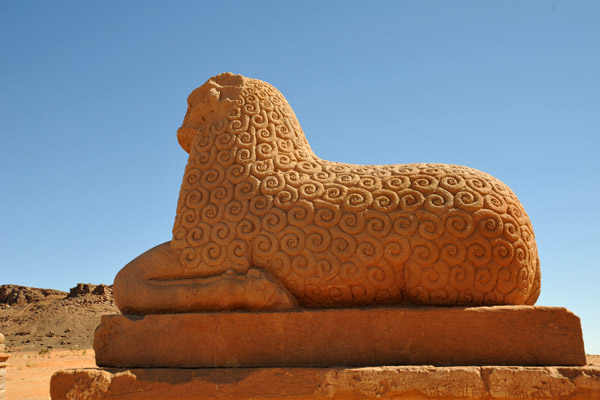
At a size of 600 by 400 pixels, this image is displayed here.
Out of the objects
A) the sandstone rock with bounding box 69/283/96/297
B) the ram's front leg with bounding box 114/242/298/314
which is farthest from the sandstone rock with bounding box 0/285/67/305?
the ram's front leg with bounding box 114/242/298/314

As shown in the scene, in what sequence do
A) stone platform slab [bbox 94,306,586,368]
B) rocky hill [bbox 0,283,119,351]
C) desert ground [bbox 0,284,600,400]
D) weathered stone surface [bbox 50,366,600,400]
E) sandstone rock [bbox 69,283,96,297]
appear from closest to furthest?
weathered stone surface [bbox 50,366,600,400]
stone platform slab [bbox 94,306,586,368]
desert ground [bbox 0,284,600,400]
rocky hill [bbox 0,283,119,351]
sandstone rock [bbox 69,283,96,297]

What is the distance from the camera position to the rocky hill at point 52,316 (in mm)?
25609

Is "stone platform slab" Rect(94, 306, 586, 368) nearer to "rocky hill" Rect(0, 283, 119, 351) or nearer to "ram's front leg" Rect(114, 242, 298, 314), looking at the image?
"ram's front leg" Rect(114, 242, 298, 314)

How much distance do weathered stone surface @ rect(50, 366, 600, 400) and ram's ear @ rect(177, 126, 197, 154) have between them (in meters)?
2.08

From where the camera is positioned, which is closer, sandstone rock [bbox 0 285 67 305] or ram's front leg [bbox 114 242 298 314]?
ram's front leg [bbox 114 242 298 314]

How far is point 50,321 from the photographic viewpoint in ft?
92.8

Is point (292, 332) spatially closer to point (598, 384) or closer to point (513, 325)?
point (513, 325)

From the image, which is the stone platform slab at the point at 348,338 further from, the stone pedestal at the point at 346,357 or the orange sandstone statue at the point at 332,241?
the orange sandstone statue at the point at 332,241

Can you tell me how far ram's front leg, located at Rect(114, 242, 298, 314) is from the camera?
3207 millimetres

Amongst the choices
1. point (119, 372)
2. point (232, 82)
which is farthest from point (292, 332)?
point (232, 82)

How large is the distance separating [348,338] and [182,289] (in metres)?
1.21

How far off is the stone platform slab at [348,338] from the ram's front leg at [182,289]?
0.33 feet

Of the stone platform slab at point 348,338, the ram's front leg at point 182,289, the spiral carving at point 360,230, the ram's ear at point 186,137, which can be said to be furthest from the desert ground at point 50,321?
the spiral carving at point 360,230

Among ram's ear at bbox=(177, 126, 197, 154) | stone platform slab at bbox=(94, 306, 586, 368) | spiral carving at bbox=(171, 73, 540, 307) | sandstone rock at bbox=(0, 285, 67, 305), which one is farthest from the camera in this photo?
sandstone rock at bbox=(0, 285, 67, 305)
